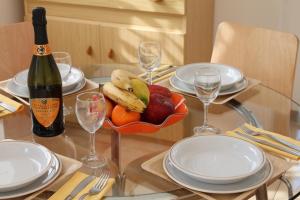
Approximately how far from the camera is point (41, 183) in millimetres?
1173

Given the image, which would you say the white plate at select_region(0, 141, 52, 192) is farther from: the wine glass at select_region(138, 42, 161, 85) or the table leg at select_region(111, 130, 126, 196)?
the wine glass at select_region(138, 42, 161, 85)

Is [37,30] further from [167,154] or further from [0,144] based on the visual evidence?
[167,154]

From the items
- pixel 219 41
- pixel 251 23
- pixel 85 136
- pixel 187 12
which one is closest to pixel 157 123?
pixel 85 136

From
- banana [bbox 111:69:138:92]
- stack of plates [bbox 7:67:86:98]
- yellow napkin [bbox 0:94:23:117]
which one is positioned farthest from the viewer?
stack of plates [bbox 7:67:86:98]

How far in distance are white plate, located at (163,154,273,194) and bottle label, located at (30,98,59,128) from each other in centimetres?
39

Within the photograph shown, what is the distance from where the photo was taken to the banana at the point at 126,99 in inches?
55.5

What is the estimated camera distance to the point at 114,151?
4.62ft

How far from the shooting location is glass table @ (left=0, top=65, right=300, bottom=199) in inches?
48.7

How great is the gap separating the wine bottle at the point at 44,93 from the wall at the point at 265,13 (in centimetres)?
183

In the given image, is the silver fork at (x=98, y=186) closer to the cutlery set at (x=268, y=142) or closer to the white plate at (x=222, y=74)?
the cutlery set at (x=268, y=142)

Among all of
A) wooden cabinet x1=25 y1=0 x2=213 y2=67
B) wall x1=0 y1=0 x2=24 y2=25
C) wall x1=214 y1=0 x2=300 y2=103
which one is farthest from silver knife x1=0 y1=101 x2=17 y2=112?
wall x1=214 y1=0 x2=300 y2=103

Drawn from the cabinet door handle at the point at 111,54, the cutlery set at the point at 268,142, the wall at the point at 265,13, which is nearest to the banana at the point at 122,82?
the cutlery set at the point at 268,142

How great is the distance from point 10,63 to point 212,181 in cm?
144

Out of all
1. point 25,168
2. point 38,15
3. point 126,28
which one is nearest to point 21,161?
point 25,168
